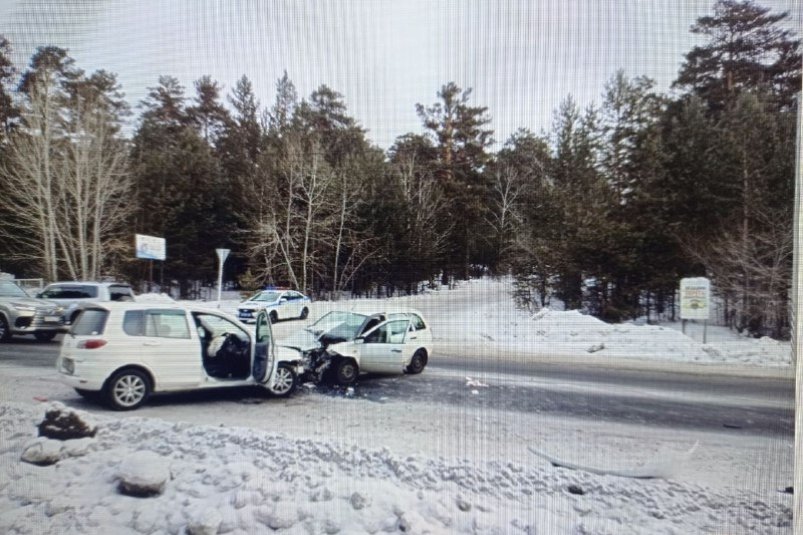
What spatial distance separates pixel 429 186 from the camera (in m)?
1.42

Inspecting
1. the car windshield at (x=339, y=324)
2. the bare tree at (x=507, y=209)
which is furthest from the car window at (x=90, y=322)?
the bare tree at (x=507, y=209)

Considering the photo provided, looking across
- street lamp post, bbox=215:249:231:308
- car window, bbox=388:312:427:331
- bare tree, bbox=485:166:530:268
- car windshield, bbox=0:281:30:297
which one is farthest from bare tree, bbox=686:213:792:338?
car windshield, bbox=0:281:30:297

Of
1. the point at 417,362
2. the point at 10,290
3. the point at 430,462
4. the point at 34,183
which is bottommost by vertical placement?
the point at 430,462

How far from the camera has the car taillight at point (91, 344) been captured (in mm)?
1340

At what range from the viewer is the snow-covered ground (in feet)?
3.93

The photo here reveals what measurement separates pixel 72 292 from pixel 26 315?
0.30 m

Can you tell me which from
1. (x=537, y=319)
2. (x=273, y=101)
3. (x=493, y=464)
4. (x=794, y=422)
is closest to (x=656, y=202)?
(x=537, y=319)

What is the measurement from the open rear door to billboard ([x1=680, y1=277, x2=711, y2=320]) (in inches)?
54.5

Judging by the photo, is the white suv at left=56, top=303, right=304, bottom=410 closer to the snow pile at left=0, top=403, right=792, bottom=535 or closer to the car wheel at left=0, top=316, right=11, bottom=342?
the snow pile at left=0, top=403, right=792, bottom=535

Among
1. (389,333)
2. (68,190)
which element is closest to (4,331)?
(68,190)

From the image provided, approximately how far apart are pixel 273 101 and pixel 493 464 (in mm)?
A: 1518

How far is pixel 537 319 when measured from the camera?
51.6 inches

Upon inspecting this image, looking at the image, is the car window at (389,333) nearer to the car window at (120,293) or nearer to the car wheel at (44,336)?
the car window at (120,293)

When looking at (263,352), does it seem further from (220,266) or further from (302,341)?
(220,266)
